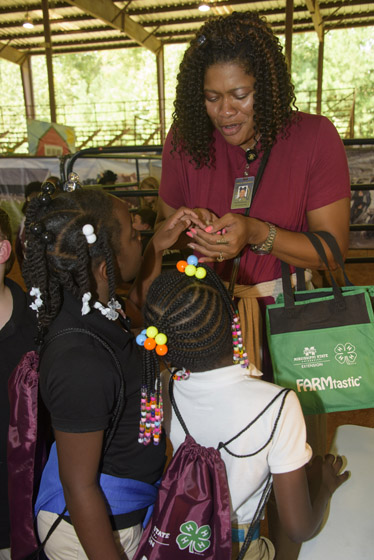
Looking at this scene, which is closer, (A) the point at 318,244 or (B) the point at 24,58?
(A) the point at 318,244

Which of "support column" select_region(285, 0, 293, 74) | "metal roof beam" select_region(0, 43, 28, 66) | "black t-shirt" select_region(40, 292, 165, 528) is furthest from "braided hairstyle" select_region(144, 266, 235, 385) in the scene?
"metal roof beam" select_region(0, 43, 28, 66)

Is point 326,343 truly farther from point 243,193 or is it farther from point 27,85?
point 27,85

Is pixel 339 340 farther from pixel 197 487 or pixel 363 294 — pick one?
pixel 197 487

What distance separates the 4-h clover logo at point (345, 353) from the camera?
1.51 m

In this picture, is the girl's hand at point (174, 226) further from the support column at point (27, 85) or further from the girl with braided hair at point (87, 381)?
the support column at point (27, 85)

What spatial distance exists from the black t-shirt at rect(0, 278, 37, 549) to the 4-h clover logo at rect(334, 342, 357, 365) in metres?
0.98

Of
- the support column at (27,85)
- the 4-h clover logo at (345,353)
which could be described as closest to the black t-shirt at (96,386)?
the 4-h clover logo at (345,353)

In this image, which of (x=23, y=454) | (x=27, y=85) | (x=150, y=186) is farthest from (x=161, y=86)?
(x=23, y=454)

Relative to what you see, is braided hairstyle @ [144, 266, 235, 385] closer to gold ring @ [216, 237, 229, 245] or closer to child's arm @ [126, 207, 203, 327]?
gold ring @ [216, 237, 229, 245]

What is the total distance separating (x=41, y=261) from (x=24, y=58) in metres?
19.3

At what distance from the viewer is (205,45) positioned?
5.02 feet

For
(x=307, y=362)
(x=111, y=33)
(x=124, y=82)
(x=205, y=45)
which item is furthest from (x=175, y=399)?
(x=124, y=82)

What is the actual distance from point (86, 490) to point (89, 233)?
633mm

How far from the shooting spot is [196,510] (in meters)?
1.08
